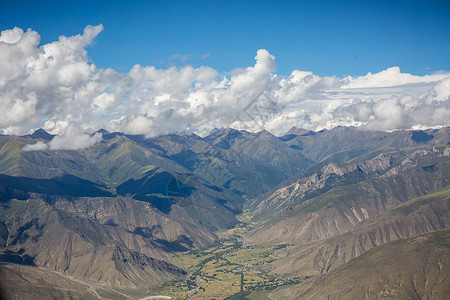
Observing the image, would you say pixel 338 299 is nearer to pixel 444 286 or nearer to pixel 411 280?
pixel 411 280

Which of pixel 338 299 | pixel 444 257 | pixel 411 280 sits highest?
pixel 444 257

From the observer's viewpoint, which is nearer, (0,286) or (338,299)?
(0,286)

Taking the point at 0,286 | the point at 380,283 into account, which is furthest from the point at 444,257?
the point at 0,286

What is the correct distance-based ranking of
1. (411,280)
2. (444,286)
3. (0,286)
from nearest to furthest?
(0,286)
(444,286)
(411,280)

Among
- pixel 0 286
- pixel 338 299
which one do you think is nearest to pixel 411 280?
pixel 338 299

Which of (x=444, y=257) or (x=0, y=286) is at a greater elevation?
(x=444, y=257)

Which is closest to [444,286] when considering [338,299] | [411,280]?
[411,280]

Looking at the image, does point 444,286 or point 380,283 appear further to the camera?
point 380,283

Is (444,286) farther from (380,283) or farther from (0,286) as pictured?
(0,286)

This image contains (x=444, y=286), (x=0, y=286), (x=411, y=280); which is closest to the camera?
(x=0, y=286)
